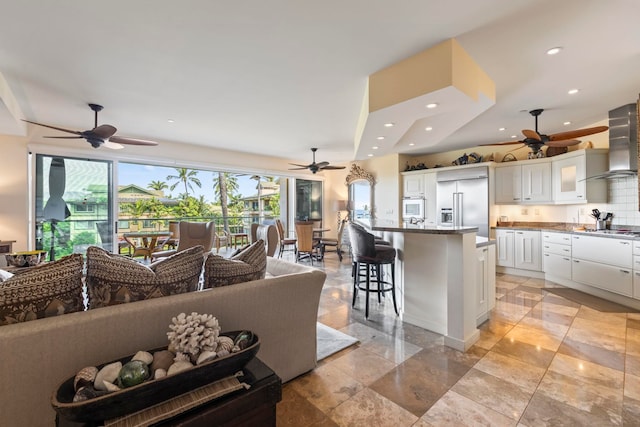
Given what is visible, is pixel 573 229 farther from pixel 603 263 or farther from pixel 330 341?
pixel 330 341

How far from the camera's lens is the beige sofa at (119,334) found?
108 cm

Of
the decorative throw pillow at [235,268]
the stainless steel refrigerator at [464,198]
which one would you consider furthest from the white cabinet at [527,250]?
the decorative throw pillow at [235,268]

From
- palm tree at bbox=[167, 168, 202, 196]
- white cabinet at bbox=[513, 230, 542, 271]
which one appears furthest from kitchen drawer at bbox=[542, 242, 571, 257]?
palm tree at bbox=[167, 168, 202, 196]

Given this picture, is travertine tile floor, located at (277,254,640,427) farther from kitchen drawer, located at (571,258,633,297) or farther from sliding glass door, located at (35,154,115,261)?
sliding glass door, located at (35,154,115,261)

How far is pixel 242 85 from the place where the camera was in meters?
2.98

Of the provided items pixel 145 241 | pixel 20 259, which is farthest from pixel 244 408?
pixel 145 241

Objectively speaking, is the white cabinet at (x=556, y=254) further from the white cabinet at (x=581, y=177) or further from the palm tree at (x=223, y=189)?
the palm tree at (x=223, y=189)

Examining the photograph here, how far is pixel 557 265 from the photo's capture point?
439 centimetres

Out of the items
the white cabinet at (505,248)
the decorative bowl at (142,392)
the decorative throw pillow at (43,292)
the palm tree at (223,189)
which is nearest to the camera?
the decorative bowl at (142,392)

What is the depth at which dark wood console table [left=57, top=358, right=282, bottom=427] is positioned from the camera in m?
1.01

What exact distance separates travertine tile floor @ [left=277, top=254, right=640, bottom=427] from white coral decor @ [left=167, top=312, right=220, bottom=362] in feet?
2.61

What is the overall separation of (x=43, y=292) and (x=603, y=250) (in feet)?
18.1

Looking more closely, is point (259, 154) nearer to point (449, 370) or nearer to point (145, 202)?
point (145, 202)

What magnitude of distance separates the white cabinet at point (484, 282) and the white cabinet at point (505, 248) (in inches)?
95.6
